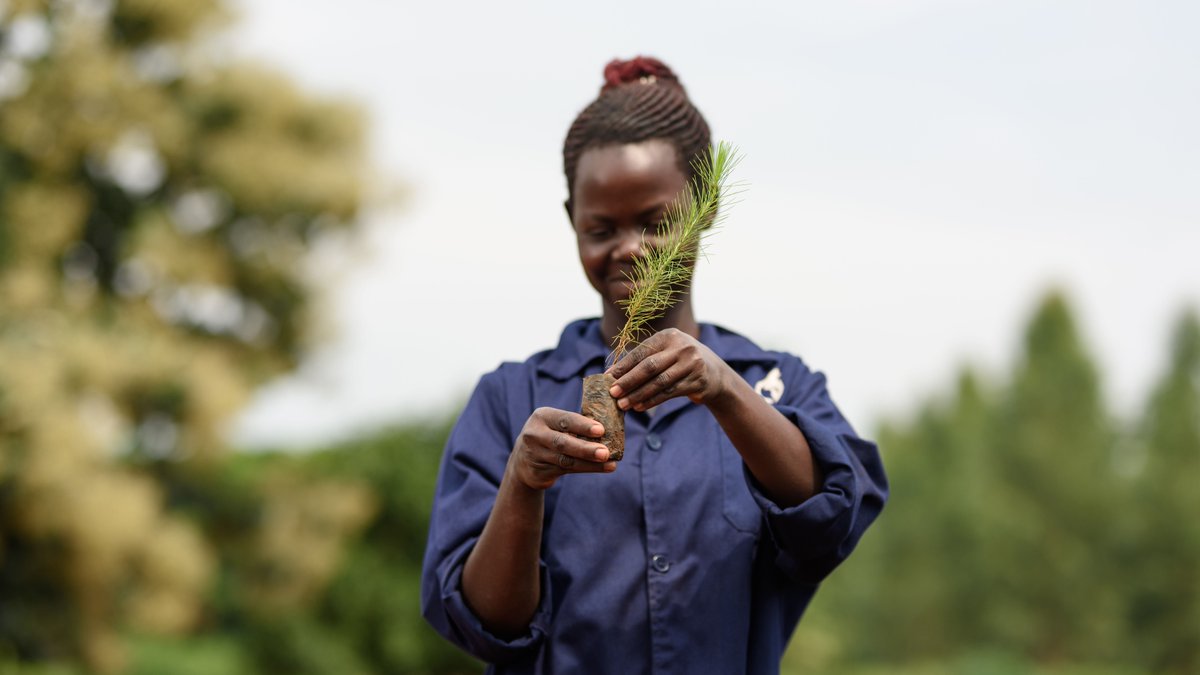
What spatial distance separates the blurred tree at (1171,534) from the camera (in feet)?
66.3

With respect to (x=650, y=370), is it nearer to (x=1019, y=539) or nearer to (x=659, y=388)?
(x=659, y=388)

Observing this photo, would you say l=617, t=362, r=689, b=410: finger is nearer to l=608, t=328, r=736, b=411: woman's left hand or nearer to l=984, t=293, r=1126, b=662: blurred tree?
l=608, t=328, r=736, b=411: woman's left hand

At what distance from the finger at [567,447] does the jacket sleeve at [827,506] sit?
318 mm

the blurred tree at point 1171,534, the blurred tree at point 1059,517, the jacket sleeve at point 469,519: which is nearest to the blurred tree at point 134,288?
the jacket sleeve at point 469,519

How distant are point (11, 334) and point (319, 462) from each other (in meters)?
4.83

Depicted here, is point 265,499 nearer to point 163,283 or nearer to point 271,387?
point 271,387

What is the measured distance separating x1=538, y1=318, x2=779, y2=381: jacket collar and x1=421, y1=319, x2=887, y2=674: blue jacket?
85 mm

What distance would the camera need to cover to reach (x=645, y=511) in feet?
7.00

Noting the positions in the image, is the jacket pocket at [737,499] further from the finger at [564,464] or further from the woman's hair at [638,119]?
the woman's hair at [638,119]

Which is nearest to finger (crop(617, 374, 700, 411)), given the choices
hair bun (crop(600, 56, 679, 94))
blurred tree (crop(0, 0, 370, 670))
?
hair bun (crop(600, 56, 679, 94))

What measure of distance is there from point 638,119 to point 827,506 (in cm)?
76

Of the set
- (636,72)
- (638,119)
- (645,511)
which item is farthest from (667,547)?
(636,72)

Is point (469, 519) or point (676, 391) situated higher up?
point (676, 391)

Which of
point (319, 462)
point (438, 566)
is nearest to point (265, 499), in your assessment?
point (319, 462)
